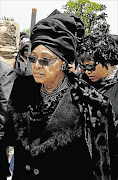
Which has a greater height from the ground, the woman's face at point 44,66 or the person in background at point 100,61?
the woman's face at point 44,66

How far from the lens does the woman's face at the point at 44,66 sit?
89.7 inches

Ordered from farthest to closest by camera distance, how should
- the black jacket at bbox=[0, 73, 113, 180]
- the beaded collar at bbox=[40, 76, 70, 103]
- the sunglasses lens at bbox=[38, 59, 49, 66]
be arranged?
the beaded collar at bbox=[40, 76, 70, 103] → the sunglasses lens at bbox=[38, 59, 49, 66] → the black jacket at bbox=[0, 73, 113, 180]

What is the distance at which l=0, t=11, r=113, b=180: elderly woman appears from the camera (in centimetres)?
218

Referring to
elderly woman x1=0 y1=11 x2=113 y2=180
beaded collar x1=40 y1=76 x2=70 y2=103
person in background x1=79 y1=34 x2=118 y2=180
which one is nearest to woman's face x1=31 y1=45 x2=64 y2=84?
elderly woman x1=0 y1=11 x2=113 y2=180

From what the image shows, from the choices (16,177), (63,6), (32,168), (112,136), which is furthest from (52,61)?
(63,6)

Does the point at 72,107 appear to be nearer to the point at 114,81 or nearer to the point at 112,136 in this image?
the point at 112,136

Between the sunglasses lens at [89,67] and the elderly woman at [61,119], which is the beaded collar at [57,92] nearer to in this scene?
the elderly woman at [61,119]

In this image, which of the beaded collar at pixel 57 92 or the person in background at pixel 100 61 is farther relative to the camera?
the person in background at pixel 100 61

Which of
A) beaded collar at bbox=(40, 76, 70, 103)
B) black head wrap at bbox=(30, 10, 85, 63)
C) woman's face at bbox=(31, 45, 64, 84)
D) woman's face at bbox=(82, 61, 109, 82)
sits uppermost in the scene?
black head wrap at bbox=(30, 10, 85, 63)

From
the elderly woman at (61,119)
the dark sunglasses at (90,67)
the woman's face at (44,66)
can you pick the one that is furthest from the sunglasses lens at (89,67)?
the woman's face at (44,66)

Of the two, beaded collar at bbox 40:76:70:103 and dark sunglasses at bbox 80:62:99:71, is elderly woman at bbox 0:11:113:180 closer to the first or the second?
beaded collar at bbox 40:76:70:103

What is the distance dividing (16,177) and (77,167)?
63 centimetres

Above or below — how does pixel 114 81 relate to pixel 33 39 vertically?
below

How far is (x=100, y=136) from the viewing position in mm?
2172
